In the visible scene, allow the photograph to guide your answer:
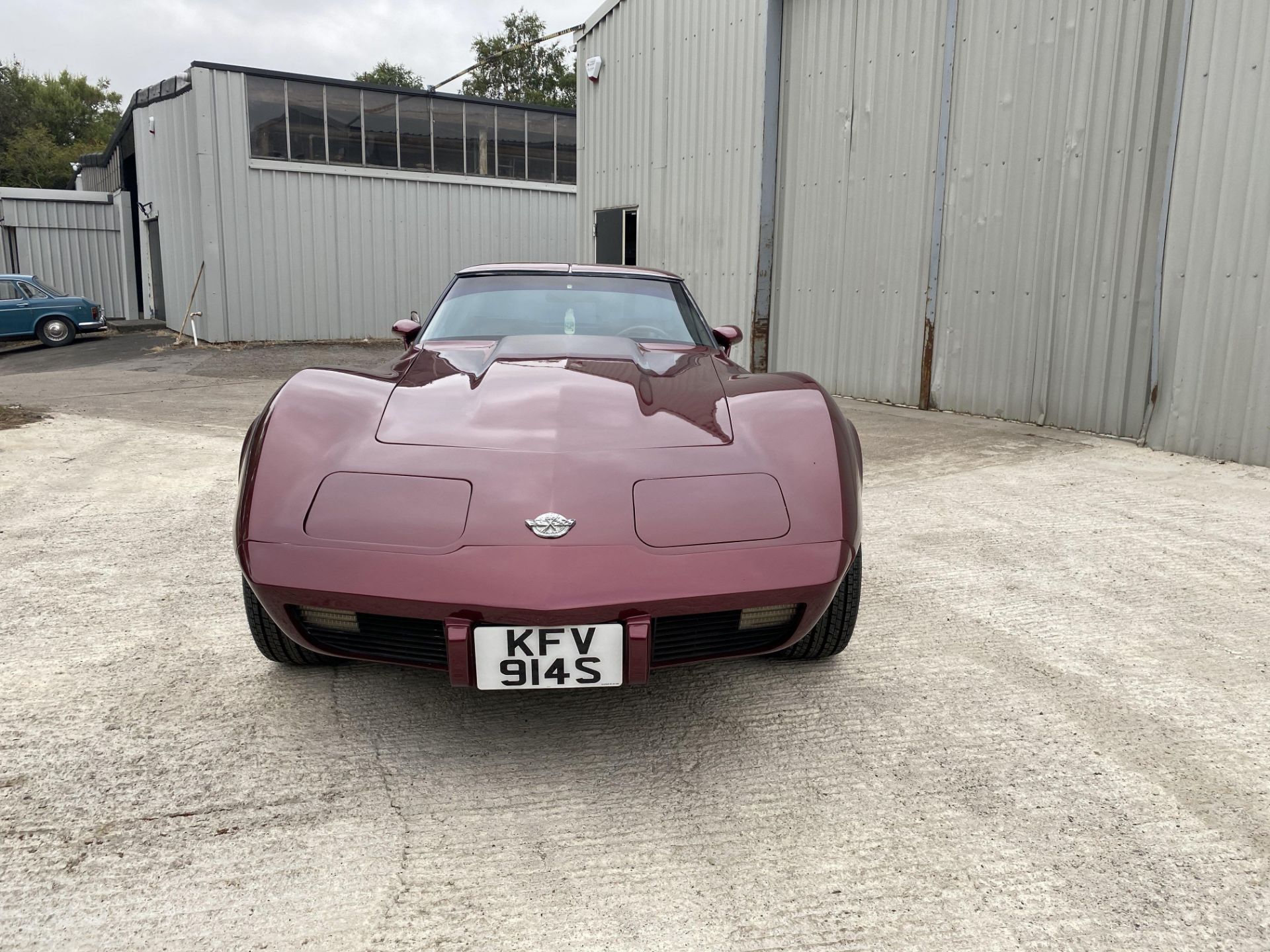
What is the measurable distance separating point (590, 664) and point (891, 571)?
198 centimetres

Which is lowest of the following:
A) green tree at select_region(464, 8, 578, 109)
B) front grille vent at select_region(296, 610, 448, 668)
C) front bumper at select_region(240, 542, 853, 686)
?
front grille vent at select_region(296, 610, 448, 668)

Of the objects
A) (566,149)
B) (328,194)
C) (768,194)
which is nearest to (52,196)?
(328,194)

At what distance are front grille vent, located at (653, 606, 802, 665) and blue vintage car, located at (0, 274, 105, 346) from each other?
18.5 meters

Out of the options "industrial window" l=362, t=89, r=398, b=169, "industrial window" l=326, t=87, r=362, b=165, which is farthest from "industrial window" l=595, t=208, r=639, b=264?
"industrial window" l=326, t=87, r=362, b=165

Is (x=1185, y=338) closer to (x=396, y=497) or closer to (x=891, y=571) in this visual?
(x=891, y=571)

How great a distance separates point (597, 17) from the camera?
490 inches

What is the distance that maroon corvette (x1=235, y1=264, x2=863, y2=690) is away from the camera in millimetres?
1957

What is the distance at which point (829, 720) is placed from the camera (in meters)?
2.39

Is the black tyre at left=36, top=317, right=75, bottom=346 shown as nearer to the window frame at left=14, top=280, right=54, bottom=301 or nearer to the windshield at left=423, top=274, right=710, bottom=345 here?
the window frame at left=14, top=280, right=54, bottom=301

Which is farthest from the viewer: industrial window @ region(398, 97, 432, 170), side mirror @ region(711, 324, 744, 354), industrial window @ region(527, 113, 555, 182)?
industrial window @ region(527, 113, 555, 182)

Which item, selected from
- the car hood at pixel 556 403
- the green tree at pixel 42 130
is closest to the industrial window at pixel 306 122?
the car hood at pixel 556 403

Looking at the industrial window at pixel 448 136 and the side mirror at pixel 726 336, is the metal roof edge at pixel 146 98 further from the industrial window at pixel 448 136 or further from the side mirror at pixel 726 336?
the side mirror at pixel 726 336

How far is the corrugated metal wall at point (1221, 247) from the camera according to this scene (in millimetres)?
5359

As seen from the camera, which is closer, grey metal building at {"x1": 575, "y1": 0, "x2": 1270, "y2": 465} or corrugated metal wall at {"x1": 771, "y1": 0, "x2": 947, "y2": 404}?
grey metal building at {"x1": 575, "y1": 0, "x2": 1270, "y2": 465}
